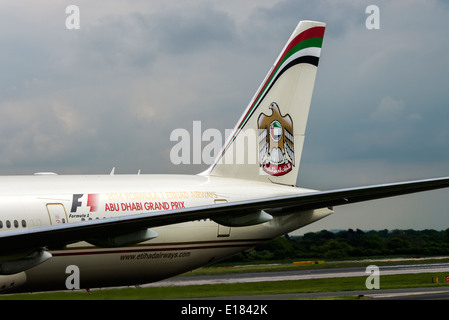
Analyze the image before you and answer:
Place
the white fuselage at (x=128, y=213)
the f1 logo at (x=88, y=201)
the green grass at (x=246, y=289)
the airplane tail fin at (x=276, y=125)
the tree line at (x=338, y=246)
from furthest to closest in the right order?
the tree line at (x=338, y=246)
the airplane tail fin at (x=276, y=125)
the green grass at (x=246, y=289)
the f1 logo at (x=88, y=201)
the white fuselage at (x=128, y=213)

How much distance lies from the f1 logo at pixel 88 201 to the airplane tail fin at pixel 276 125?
521cm

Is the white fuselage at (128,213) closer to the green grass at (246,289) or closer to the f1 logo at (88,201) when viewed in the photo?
the f1 logo at (88,201)

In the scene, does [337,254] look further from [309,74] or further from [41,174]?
[41,174]

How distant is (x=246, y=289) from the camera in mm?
31266

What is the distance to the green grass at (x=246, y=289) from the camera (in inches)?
812

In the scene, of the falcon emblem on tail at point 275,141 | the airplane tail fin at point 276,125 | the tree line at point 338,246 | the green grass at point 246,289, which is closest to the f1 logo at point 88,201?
the green grass at point 246,289

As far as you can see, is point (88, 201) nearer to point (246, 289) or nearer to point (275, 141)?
point (275, 141)

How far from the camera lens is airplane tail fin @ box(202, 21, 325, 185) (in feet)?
77.4

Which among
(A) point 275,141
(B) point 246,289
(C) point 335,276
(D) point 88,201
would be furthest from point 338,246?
(D) point 88,201

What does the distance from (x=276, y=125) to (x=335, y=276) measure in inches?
668

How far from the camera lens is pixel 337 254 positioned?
49281mm

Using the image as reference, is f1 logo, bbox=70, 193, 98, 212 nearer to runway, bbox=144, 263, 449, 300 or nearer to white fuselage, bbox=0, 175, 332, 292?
white fuselage, bbox=0, 175, 332, 292

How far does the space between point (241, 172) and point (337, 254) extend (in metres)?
27.6

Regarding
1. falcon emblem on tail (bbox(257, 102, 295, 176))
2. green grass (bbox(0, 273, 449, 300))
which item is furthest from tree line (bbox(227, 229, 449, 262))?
falcon emblem on tail (bbox(257, 102, 295, 176))
